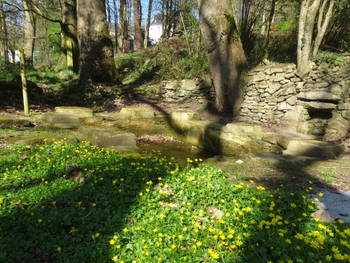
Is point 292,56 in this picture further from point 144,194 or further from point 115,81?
point 144,194

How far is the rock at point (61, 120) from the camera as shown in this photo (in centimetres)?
869

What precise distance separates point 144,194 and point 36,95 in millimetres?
10411

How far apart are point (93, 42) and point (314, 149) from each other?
11129 mm

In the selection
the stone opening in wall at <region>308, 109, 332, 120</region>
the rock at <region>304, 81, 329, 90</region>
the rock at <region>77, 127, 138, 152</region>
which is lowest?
the rock at <region>77, 127, 138, 152</region>

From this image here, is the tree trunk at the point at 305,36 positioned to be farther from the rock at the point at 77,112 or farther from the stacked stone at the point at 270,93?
the rock at the point at 77,112

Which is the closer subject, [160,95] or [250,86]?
[250,86]

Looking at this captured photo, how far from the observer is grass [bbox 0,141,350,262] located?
263 centimetres

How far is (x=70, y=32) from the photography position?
618 inches

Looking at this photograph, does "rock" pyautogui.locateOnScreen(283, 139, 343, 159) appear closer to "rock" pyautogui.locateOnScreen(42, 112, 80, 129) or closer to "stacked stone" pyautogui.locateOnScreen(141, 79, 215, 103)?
"stacked stone" pyautogui.locateOnScreen(141, 79, 215, 103)

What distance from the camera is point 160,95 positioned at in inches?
497

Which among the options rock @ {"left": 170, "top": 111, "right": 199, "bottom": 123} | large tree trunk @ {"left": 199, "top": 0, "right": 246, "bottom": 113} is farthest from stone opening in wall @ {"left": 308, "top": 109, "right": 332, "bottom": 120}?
rock @ {"left": 170, "top": 111, "right": 199, "bottom": 123}

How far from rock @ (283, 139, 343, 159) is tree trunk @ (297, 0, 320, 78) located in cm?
306

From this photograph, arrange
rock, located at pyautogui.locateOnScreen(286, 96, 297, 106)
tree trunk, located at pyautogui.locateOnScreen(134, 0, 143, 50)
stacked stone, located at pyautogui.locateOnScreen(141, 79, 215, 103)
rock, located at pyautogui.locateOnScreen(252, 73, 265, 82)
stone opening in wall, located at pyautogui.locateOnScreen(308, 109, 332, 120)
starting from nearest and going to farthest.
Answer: stone opening in wall, located at pyautogui.locateOnScreen(308, 109, 332, 120), rock, located at pyautogui.locateOnScreen(286, 96, 297, 106), rock, located at pyautogui.locateOnScreen(252, 73, 265, 82), stacked stone, located at pyautogui.locateOnScreen(141, 79, 215, 103), tree trunk, located at pyautogui.locateOnScreen(134, 0, 143, 50)

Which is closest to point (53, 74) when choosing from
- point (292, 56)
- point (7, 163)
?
point (7, 163)
